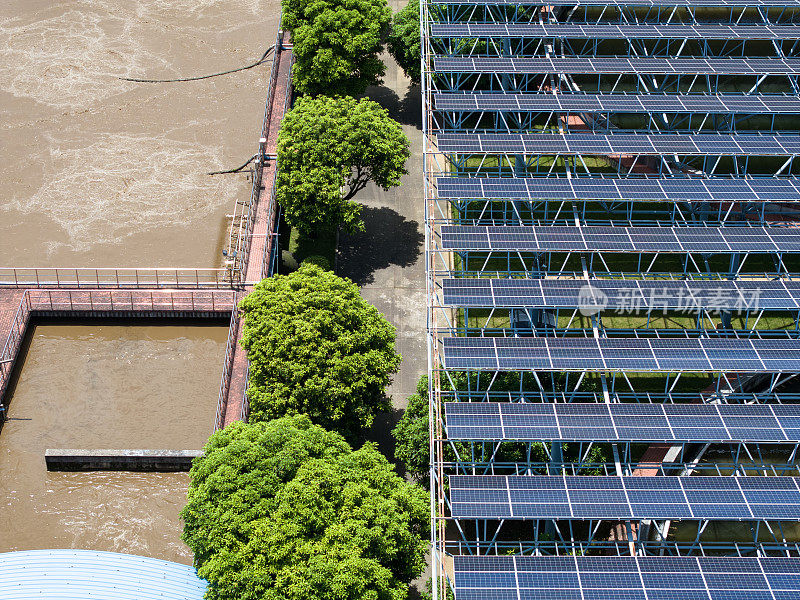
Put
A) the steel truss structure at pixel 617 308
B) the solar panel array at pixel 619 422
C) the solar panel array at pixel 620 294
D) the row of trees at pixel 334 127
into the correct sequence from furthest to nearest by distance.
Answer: the row of trees at pixel 334 127, the solar panel array at pixel 620 294, the solar panel array at pixel 619 422, the steel truss structure at pixel 617 308

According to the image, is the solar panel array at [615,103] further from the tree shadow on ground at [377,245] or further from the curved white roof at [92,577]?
the curved white roof at [92,577]

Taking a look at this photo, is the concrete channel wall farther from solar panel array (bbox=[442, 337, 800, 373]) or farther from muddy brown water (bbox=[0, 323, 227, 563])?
solar panel array (bbox=[442, 337, 800, 373])

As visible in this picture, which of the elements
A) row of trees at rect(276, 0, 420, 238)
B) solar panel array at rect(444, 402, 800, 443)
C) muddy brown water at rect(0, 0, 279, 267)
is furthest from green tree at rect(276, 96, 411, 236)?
solar panel array at rect(444, 402, 800, 443)

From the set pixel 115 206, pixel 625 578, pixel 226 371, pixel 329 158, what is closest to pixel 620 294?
pixel 625 578

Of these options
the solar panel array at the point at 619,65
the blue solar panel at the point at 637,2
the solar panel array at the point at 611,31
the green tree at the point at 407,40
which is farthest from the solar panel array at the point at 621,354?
the green tree at the point at 407,40

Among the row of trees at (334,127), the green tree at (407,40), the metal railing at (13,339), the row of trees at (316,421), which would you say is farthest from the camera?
the green tree at (407,40)
